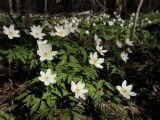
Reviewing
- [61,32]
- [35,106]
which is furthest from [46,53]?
[61,32]

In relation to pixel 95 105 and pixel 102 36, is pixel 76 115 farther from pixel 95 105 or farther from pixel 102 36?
pixel 102 36

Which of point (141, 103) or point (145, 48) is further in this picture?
point (145, 48)

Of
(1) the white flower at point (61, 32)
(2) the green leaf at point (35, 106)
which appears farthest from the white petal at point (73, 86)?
(1) the white flower at point (61, 32)

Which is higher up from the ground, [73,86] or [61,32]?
[61,32]

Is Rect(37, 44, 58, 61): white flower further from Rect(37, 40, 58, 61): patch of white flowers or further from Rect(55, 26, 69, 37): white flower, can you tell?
Rect(55, 26, 69, 37): white flower

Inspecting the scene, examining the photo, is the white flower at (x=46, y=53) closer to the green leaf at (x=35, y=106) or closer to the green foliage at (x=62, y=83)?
the green foliage at (x=62, y=83)

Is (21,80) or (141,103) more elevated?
(21,80)

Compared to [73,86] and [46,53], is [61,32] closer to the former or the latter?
[46,53]

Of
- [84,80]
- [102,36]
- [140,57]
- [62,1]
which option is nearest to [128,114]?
[84,80]
